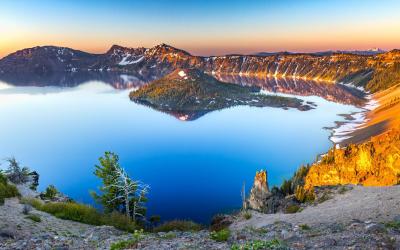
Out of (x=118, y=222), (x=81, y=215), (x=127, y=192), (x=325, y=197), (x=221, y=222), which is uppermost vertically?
(x=81, y=215)

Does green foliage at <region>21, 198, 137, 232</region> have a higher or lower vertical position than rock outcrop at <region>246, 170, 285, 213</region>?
higher

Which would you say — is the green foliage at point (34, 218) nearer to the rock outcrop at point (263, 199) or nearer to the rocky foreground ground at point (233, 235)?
the rocky foreground ground at point (233, 235)

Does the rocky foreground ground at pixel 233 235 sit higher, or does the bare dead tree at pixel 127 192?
the rocky foreground ground at pixel 233 235

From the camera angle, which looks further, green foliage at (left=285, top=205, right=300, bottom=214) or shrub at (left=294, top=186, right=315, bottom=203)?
shrub at (left=294, top=186, right=315, bottom=203)

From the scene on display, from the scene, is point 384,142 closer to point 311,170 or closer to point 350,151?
point 350,151

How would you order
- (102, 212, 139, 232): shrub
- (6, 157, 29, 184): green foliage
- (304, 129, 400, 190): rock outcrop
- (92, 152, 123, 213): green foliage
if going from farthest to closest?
(304, 129, 400, 190): rock outcrop < (6, 157, 29, 184): green foliage < (92, 152, 123, 213): green foliage < (102, 212, 139, 232): shrub

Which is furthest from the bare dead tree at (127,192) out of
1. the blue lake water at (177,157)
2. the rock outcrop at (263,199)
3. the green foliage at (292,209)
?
the blue lake water at (177,157)

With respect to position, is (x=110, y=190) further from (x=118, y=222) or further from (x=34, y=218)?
(x=34, y=218)

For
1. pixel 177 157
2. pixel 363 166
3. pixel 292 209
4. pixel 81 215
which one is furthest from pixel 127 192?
pixel 177 157

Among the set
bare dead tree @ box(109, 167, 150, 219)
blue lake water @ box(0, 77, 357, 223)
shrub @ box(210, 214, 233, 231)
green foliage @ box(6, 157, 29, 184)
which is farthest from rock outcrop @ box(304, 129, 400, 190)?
green foliage @ box(6, 157, 29, 184)

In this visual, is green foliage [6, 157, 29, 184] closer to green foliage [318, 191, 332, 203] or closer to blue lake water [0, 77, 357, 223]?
blue lake water [0, 77, 357, 223]

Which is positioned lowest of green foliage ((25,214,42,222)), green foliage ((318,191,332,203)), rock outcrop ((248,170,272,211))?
rock outcrop ((248,170,272,211))

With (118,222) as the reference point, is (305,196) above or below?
below

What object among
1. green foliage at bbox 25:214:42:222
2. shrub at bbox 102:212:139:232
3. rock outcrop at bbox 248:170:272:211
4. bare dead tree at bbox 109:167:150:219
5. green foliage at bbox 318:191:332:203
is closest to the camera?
green foliage at bbox 25:214:42:222
